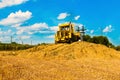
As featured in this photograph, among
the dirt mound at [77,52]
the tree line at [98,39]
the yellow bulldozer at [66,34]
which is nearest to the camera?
the dirt mound at [77,52]

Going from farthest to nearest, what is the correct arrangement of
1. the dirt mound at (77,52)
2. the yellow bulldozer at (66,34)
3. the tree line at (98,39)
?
the tree line at (98,39), the yellow bulldozer at (66,34), the dirt mound at (77,52)

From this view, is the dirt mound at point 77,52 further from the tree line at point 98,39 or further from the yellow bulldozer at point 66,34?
the tree line at point 98,39

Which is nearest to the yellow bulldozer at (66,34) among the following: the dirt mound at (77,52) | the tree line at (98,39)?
the dirt mound at (77,52)

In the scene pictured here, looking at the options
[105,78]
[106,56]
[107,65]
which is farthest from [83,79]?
[106,56]

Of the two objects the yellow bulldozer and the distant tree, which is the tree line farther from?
the yellow bulldozer

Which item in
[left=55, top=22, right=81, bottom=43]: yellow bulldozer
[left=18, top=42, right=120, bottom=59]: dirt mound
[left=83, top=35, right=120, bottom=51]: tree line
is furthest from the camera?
[left=83, top=35, right=120, bottom=51]: tree line

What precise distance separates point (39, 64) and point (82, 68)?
295 centimetres

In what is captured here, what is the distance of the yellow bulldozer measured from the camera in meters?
45.2

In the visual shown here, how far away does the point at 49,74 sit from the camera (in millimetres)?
20891

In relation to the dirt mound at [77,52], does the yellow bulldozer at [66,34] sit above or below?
above

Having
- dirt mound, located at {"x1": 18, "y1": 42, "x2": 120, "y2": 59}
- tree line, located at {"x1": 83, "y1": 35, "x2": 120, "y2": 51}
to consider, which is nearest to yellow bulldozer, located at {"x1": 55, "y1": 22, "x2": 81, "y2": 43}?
dirt mound, located at {"x1": 18, "y1": 42, "x2": 120, "y2": 59}

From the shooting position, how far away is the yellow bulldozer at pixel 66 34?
4525 cm

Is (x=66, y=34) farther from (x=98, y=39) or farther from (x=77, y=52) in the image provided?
(x=98, y=39)

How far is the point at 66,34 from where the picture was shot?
45875 mm
